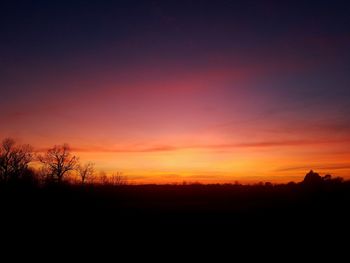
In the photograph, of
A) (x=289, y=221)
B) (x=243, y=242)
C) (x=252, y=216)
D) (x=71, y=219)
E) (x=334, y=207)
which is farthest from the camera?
(x=334, y=207)

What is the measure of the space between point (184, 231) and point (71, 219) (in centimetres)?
966

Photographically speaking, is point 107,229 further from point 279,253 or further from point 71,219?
point 279,253

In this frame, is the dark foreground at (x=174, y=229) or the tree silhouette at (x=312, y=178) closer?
the dark foreground at (x=174, y=229)

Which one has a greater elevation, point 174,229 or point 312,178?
point 312,178

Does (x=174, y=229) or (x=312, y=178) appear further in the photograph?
(x=312, y=178)

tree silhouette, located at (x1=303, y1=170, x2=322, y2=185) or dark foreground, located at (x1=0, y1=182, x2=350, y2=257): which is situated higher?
tree silhouette, located at (x1=303, y1=170, x2=322, y2=185)

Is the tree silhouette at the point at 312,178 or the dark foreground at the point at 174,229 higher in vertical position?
the tree silhouette at the point at 312,178

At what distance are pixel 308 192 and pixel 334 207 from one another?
1574 centimetres

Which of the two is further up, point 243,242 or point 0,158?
point 0,158

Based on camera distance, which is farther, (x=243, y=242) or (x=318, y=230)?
(x=318, y=230)

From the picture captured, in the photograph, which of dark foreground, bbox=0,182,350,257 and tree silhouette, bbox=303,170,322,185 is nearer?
dark foreground, bbox=0,182,350,257

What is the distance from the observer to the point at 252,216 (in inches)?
1105

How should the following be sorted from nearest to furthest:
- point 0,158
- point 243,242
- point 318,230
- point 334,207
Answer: point 243,242, point 318,230, point 334,207, point 0,158

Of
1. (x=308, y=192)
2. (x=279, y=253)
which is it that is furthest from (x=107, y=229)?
(x=308, y=192)
